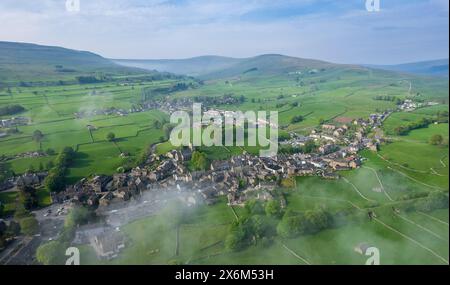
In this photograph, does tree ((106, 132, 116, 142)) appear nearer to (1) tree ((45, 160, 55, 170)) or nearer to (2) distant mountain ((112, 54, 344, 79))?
(1) tree ((45, 160, 55, 170))

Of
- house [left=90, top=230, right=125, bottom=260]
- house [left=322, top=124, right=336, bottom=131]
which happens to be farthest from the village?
house [left=322, top=124, right=336, bottom=131]

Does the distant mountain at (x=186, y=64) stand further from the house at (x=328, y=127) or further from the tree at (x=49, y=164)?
the tree at (x=49, y=164)

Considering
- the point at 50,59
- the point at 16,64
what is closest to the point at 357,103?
the point at 16,64

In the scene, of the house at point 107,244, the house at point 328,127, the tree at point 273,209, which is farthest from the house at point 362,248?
the house at point 328,127

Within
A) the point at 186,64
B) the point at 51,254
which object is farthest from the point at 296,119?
the point at 186,64

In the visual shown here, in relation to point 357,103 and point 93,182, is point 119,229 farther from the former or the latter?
point 357,103

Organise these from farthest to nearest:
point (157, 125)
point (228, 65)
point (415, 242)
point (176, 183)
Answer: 1. point (228, 65)
2. point (157, 125)
3. point (176, 183)
4. point (415, 242)

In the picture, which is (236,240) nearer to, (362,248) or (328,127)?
(362,248)
